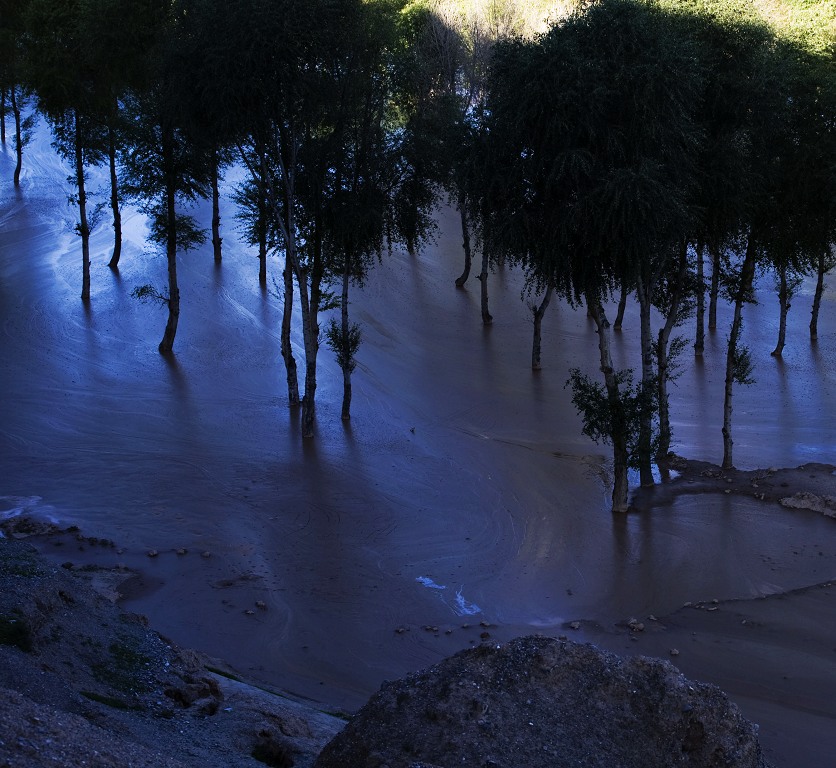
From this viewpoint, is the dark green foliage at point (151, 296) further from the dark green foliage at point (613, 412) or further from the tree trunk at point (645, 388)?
the tree trunk at point (645, 388)

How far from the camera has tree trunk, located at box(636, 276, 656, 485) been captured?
16.7 m

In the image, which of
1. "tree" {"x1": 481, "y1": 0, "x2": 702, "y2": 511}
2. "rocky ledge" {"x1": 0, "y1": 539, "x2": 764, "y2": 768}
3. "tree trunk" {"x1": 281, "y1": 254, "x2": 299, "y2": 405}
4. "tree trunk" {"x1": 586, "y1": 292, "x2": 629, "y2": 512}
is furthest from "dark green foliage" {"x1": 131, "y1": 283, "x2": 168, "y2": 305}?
"rocky ledge" {"x1": 0, "y1": 539, "x2": 764, "y2": 768}

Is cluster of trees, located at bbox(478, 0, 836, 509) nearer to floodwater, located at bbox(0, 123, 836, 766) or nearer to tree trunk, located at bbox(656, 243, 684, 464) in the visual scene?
tree trunk, located at bbox(656, 243, 684, 464)

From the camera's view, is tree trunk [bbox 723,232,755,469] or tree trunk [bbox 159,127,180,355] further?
tree trunk [bbox 159,127,180,355]

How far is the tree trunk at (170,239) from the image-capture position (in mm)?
22969

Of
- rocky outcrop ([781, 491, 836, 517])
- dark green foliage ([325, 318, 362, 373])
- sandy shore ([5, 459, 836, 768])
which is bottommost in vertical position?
sandy shore ([5, 459, 836, 768])

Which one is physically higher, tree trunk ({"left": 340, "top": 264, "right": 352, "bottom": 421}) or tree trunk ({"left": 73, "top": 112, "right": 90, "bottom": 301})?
tree trunk ({"left": 73, "top": 112, "right": 90, "bottom": 301})

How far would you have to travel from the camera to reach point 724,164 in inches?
643

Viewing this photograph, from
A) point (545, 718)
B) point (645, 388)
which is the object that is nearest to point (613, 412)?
point (645, 388)

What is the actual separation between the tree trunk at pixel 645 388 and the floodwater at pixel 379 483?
103 centimetres

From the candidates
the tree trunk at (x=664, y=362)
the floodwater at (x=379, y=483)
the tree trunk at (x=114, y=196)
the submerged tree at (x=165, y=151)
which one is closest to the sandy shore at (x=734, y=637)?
the floodwater at (x=379, y=483)

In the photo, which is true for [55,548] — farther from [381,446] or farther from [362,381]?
[362,381]

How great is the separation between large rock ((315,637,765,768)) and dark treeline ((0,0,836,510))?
8.90 metres

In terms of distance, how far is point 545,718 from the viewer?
277 inches
